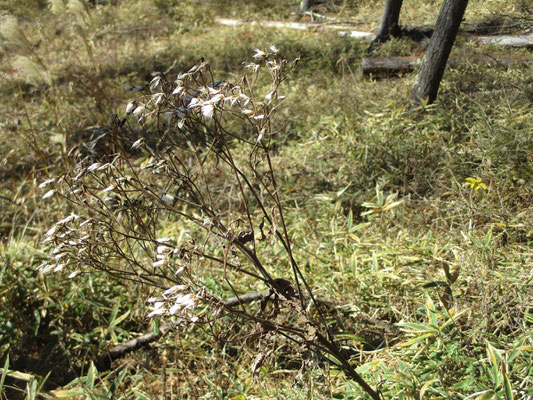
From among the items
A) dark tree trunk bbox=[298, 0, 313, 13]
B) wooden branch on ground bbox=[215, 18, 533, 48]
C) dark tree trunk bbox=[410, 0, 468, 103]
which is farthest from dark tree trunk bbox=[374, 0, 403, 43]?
dark tree trunk bbox=[298, 0, 313, 13]

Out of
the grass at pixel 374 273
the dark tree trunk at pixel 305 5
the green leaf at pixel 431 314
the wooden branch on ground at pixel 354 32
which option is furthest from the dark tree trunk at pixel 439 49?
the dark tree trunk at pixel 305 5

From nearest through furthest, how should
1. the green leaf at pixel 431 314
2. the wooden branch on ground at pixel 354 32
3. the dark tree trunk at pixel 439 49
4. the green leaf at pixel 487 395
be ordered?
the green leaf at pixel 487 395, the green leaf at pixel 431 314, the dark tree trunk at pixel 439 49, the wooden branch on ground at pixel 354 32

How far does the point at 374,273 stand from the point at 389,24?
5.27m

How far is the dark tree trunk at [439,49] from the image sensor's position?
367 centimetres

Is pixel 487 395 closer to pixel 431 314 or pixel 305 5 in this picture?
pixel 431 314

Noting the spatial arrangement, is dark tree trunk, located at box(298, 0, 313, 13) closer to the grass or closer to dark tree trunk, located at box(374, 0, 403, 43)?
dark tree trunk, located at box(374, 0, 403, 43)

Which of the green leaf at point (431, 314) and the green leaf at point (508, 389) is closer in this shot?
the green leaf at point (508, 389)

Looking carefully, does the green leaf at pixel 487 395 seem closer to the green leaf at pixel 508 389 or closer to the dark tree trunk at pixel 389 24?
the green leaf at pixel 508 389

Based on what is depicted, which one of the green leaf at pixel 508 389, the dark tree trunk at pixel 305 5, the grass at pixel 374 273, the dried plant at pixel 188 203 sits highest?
the dark tree trunk at pixel 305 5

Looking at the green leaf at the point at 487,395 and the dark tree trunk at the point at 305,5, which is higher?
the dark tree trunk at the point at 305,5

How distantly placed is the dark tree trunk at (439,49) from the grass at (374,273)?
151 millimetres

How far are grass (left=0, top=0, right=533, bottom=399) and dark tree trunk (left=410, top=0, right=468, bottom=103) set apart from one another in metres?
0.15

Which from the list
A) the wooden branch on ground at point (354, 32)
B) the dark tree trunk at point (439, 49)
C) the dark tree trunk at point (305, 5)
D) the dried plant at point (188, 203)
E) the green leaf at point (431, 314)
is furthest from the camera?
the dark tree trunk at point (305, 5)

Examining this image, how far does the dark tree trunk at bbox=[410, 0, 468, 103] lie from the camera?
3.67 m
